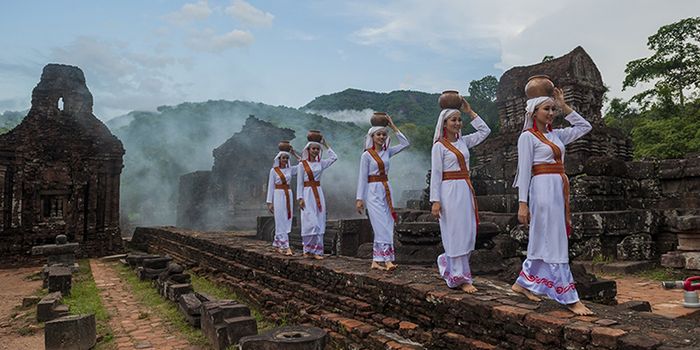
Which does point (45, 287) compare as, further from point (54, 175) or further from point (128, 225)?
point (128, 225)

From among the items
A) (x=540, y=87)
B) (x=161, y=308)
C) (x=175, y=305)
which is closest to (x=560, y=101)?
(x=540, y=87)

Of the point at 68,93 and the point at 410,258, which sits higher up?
the point at 68,93

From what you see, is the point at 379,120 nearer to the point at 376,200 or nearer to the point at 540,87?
the point at 376,200

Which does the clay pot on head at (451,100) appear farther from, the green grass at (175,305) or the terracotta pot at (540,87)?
the green grass at (175,305)

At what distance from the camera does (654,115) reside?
2581 centimetres

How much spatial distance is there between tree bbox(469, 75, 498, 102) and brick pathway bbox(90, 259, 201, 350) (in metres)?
39.1

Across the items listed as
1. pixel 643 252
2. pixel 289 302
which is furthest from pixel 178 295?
pixel 643 252

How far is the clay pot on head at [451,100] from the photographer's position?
4680mm

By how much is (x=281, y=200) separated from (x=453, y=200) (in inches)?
170

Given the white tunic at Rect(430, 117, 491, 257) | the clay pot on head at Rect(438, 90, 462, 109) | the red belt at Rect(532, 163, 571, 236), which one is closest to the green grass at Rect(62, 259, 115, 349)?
the white tunic at Rect(430, 117, 491, 257)

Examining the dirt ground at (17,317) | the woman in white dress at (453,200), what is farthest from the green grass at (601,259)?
the dirt ground at (17,317)

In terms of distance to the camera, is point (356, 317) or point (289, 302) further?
point (289, 302)

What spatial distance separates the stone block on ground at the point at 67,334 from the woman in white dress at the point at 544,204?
4.96 meters

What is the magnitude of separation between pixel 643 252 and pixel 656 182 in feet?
8.64
